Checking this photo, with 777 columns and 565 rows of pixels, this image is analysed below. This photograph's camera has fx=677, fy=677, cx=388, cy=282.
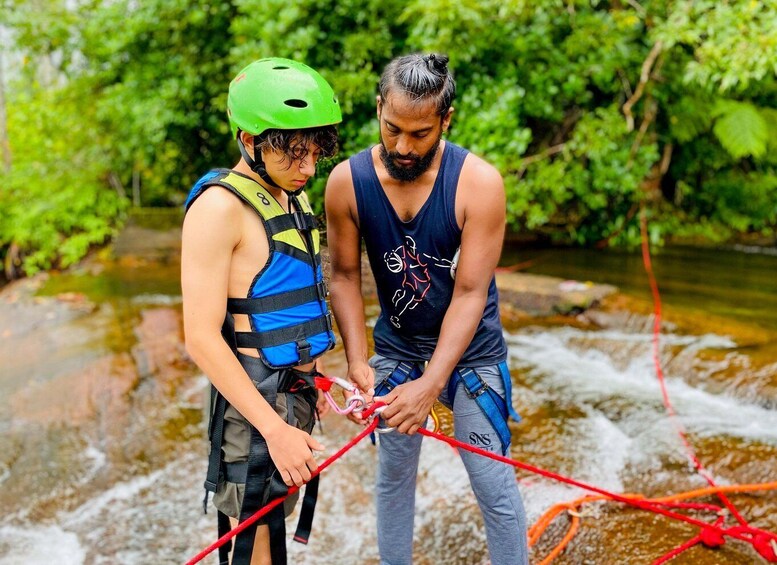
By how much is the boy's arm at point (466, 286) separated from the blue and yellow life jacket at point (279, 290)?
0.34m

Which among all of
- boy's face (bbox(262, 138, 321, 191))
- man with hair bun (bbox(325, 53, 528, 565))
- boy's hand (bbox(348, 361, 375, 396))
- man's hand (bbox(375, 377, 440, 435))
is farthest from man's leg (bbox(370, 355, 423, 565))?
boy's face (bbox(262, 138, 321, 191))

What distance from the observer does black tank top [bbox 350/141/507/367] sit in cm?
213

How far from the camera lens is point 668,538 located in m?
2.98

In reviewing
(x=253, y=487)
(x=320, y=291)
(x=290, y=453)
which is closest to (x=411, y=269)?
(x=320, y=291)

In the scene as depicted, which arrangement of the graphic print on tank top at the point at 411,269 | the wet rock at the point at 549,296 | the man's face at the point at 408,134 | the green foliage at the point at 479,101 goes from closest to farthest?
the man's face at the point at 408,134, the graphic print on tank top at the point at 411,269, the green foliage at the point at 479,101, the wet rock at the point at 549,296

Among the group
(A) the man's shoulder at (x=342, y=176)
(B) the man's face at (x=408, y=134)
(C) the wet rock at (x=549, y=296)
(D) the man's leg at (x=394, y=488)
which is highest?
(B) the man's face at (x=408, y=134)

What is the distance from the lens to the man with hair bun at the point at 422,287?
6.81 feet

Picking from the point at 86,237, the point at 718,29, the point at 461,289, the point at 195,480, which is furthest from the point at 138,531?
the point at 86,237

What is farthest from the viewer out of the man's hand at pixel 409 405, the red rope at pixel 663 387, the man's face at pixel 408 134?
the red rope at pixel 663 387

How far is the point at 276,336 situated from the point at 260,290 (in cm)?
14

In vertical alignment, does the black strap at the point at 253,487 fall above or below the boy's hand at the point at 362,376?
below

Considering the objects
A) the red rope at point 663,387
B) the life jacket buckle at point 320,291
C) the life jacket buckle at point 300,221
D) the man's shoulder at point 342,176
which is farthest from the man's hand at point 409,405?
the red rope at point 663,387

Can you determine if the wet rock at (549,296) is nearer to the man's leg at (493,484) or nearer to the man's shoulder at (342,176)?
the man's leg at (493,484)

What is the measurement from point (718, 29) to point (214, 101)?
477cm
